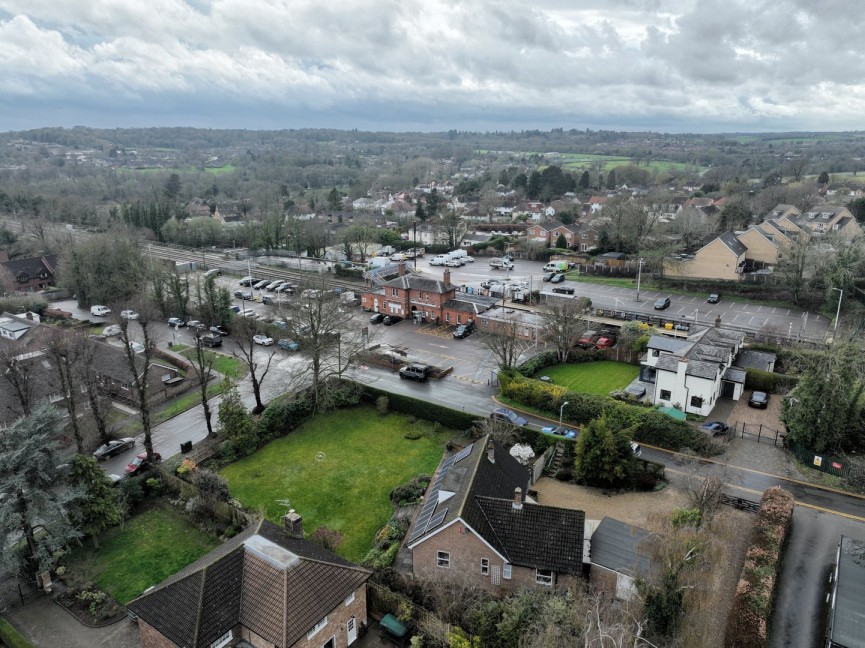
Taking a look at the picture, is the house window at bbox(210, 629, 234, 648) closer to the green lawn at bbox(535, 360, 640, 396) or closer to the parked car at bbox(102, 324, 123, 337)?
the green lawn at bbox(535, 360, 640, 396)

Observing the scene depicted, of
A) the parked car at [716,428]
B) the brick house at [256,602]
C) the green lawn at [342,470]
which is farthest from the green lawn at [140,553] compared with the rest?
the parked car at [716,428]

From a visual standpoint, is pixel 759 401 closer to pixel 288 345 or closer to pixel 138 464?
pixel 288 345

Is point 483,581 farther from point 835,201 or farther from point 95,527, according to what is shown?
point 835,201

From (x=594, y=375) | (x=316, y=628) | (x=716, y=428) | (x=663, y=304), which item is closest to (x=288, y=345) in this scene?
(x=594, y=375)

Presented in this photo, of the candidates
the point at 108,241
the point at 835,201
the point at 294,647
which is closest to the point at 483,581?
the point at 294,647

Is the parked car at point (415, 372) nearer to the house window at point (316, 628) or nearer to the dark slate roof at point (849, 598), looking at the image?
the house window at point (316, 628)
